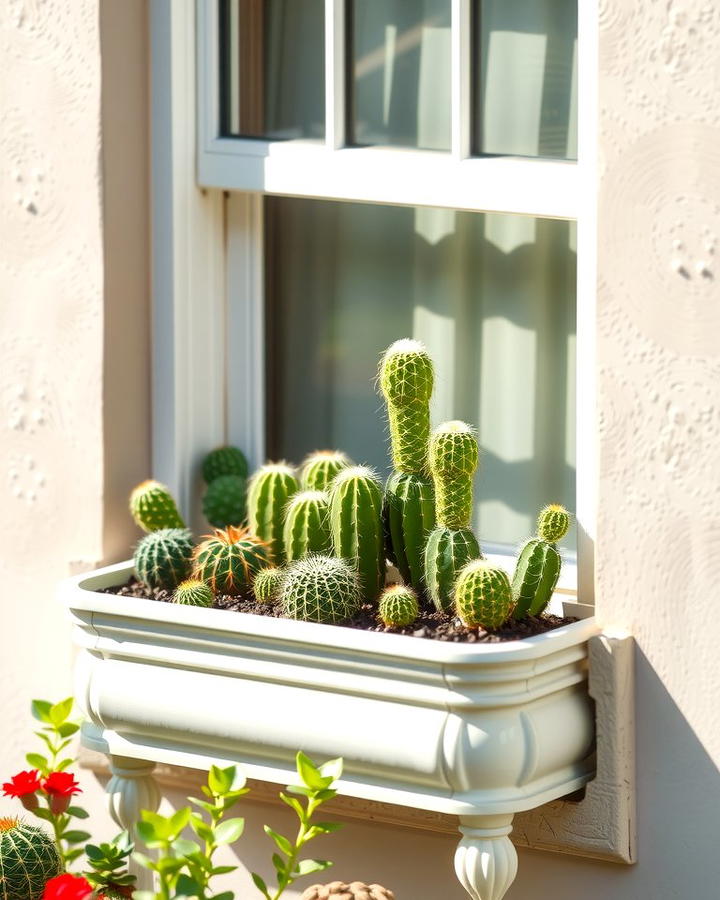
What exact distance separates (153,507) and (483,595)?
713mm

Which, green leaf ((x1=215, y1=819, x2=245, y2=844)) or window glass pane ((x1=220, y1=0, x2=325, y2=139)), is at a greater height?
window glass pane ((x1=220, y1=0, x2=325, y2=139))

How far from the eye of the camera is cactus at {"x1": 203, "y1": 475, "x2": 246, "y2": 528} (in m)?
2.72

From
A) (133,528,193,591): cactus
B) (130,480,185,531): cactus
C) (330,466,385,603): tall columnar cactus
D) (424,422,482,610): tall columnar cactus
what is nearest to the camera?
(424,422,482,610): tall columnar cactus

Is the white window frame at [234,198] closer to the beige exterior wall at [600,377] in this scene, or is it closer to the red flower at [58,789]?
the beige exterior wall at [600,377]

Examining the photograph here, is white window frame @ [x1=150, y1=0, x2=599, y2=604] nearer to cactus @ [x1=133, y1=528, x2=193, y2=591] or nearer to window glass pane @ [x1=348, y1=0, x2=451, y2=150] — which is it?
window glass pane @ [x1=348, y1=0, x2=451, y2=150]

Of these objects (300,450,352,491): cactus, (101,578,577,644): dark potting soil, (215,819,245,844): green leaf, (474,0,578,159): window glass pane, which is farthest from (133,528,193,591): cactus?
(474,0,578,159): window glass pane

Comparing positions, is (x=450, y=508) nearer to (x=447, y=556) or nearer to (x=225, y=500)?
(x=447, y=556)

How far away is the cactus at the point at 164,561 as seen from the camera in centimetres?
250

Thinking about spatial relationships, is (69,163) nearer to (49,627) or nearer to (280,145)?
(280,145)

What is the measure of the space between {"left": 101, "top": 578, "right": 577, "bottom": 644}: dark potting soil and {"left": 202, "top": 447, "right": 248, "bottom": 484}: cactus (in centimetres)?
34

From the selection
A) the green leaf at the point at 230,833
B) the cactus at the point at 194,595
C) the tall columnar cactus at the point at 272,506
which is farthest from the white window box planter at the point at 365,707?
the green leaf at the point at 230,833

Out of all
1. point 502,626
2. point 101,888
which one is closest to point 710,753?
point 502,626

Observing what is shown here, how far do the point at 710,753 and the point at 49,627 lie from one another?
4.15 ft

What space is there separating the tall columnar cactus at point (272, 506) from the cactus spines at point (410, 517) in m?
0.22
